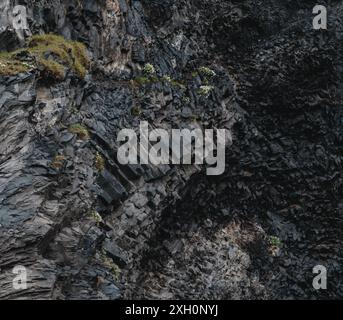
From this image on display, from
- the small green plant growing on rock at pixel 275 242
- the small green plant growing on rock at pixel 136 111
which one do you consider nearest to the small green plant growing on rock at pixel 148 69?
the small green plant growing on rock at pixel 136 111

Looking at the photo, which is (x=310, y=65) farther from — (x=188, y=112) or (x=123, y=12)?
(x=123, y=12)

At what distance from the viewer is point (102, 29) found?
1822cm

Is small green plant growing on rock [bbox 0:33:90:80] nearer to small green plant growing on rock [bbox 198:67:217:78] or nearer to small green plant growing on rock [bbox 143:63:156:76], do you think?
small green plant growing on rock [bbox 143:63:156:76]

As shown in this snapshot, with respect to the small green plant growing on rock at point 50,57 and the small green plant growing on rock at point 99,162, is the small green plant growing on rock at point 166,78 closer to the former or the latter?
the small green plant growing on rock at point 50,57

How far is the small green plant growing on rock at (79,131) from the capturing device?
616 inches

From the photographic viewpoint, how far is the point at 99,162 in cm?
1611

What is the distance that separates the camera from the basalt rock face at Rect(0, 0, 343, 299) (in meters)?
13.6

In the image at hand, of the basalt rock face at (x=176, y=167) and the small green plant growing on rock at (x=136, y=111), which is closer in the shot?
the basalt rock face at (x=176, y=167)

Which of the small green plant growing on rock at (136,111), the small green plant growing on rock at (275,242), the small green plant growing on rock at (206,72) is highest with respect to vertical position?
the small green plant growing on rock at (206,72)

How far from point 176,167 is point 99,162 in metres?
3.49

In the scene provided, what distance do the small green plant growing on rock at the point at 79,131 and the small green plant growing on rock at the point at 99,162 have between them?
670mm

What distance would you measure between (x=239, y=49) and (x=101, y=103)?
8.14 m

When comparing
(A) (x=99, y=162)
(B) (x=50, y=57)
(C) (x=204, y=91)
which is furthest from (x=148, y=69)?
(A) (x=99, y=162)

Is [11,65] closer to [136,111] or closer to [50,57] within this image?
[50,57]
